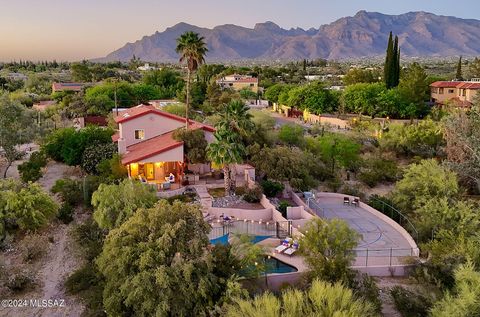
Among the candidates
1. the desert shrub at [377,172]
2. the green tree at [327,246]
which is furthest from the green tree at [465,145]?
the green tree at [327,246]

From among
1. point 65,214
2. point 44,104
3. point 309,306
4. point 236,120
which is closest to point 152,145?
point 236,120

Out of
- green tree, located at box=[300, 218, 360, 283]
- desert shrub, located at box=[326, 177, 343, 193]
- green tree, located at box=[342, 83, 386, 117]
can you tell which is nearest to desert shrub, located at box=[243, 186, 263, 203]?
desert shrub, located at box=[326, 177, 343, 193]

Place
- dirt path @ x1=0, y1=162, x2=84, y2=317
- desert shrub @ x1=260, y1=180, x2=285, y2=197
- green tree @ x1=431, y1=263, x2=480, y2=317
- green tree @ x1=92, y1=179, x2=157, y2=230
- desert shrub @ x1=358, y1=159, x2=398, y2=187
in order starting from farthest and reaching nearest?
desert shrub @ x1=358, y1=159, x2=398, y2=187 < desert shrub @ x1=260, y1=180, x2=285, y2=197 < green tree @ x1=92, y1=179, x2=157, y2=230 < dirt path @ x1=0, y1=162, x2=84, y2=317 < green tree @ x1=431, y1=263, x2=480, y2=317

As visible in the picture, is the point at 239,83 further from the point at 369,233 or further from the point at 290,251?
the point at 290,251

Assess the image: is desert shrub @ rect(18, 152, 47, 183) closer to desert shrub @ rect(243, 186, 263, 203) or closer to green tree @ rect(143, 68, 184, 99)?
desert shrub @ rect(243, 186, 263, 203)

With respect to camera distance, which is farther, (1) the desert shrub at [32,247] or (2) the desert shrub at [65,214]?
(2) the desert shrub at [65,214]

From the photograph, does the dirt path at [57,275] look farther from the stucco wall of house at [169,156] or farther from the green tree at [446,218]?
the green tree at [446,218]

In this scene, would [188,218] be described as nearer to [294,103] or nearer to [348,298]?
[348,298]
